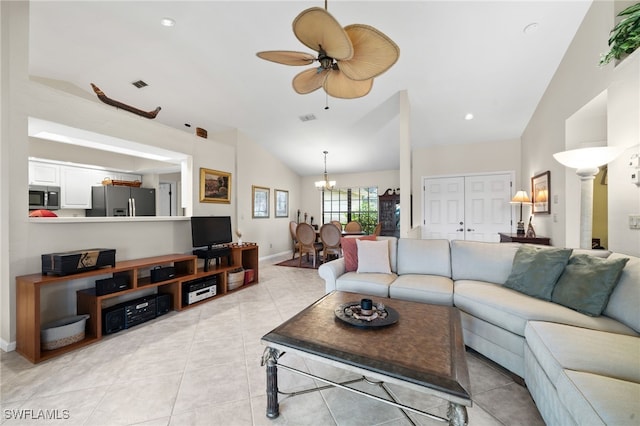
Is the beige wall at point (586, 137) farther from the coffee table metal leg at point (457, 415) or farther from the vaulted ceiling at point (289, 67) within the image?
the coffee table metal leg at point (457, 415)

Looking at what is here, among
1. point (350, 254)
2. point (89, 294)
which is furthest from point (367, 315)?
point (89, 294)

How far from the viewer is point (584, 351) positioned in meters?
1.27

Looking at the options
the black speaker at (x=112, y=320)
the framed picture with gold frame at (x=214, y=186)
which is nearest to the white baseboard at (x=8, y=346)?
the black speaker at (x=112, y=320)

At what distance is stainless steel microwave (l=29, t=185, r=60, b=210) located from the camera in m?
4.14

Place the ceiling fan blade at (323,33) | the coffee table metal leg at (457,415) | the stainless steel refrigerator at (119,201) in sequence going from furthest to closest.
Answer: the stainless steel refrigerator at (119,201)
the ceiling fan blade at (323,33)
the coffee table metal leg at (457,415)

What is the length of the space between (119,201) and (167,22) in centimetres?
357

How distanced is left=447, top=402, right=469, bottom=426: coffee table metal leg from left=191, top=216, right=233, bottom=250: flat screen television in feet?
11.7

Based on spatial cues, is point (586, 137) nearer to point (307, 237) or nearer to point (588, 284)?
point (588, 284)

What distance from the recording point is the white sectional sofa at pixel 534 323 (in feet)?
3.50

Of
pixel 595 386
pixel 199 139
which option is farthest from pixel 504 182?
pixel 199 139

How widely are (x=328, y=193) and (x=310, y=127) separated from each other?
3150mm

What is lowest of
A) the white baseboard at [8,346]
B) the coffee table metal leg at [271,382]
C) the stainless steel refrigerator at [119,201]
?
the white baseboard at [8,346]

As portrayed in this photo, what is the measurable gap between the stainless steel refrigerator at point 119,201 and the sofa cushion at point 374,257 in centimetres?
468

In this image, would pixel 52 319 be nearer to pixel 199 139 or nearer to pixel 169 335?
pixel 169 335
